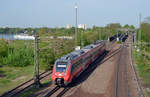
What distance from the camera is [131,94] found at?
17.1 metres

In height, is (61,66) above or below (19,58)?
above

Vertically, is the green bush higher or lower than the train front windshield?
lower

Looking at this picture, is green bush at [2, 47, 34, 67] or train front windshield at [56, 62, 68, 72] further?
green bush at [2, 47, 34, 67]

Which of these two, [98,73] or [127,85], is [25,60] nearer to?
[98,73]

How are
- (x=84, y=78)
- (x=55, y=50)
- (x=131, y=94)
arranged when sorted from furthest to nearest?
(x=55, y=50)
(x=84, y=78)
(x=131, y=94)

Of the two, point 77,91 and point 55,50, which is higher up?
point 55,50

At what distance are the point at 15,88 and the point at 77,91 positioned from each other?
6477 mm

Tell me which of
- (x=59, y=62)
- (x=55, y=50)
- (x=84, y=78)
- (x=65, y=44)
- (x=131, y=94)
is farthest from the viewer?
(x=65, y=44)

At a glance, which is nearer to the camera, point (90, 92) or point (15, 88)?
point (90, 92)

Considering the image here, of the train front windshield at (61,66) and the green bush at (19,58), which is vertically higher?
the train front windshield at (61,66)

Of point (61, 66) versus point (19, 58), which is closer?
point (61, 66)

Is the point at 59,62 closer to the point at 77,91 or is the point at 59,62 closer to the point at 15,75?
the point at 77,91

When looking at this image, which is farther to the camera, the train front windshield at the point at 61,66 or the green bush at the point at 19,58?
the green bush at the point at 19,58

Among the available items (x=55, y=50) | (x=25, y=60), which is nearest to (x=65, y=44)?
(x=55, y=50)
